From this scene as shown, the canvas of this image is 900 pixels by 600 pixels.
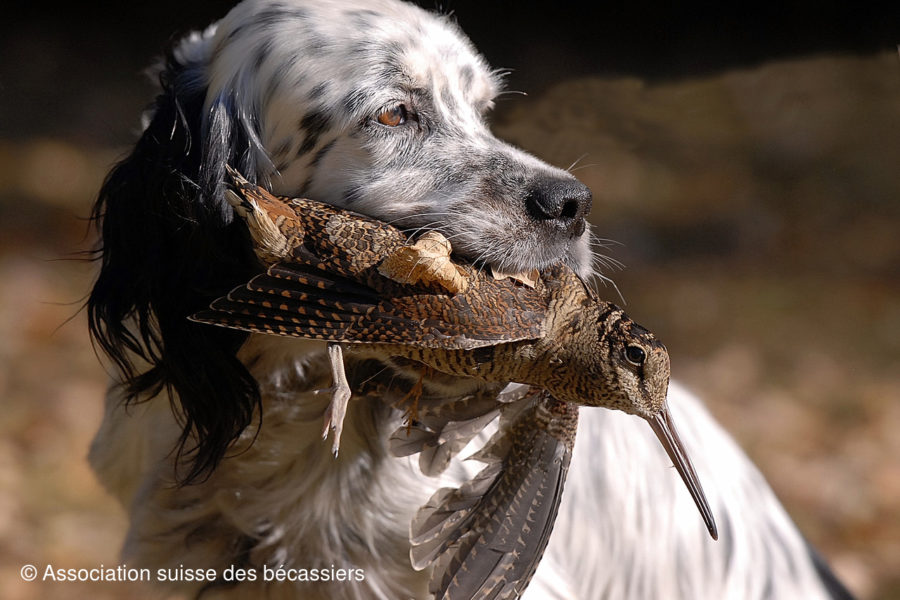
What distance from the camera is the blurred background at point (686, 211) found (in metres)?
3.46

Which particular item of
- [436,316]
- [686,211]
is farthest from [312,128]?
[686,211]

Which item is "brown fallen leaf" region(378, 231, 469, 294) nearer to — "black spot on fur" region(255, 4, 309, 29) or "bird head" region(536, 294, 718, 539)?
"bird head" region(536, 294, 718, 539)

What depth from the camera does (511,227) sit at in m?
1.47

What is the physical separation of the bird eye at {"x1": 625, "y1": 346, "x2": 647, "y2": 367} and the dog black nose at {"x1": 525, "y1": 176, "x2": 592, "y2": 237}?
0.29 m

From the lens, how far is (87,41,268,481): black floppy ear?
1566 mm

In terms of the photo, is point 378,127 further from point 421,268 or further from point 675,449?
point 675,449

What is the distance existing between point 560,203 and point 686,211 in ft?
9.26

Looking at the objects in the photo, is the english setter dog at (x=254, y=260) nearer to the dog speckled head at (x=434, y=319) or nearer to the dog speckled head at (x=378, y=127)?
the dog speckled head at (x=378, y=127)

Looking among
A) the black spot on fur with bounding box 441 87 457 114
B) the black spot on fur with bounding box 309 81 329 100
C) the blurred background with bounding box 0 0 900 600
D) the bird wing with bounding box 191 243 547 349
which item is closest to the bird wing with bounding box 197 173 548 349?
the bird wing with bounding box 191 243 547 349

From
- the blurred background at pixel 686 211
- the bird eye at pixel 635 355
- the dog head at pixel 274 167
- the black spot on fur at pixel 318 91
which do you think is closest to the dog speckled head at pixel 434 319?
the bird eye at pixel 635 355

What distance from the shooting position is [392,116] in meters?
1.64

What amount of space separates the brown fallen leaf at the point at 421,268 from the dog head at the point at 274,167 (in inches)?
9.4

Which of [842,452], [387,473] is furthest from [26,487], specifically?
[842,452]

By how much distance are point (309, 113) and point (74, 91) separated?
254cm
